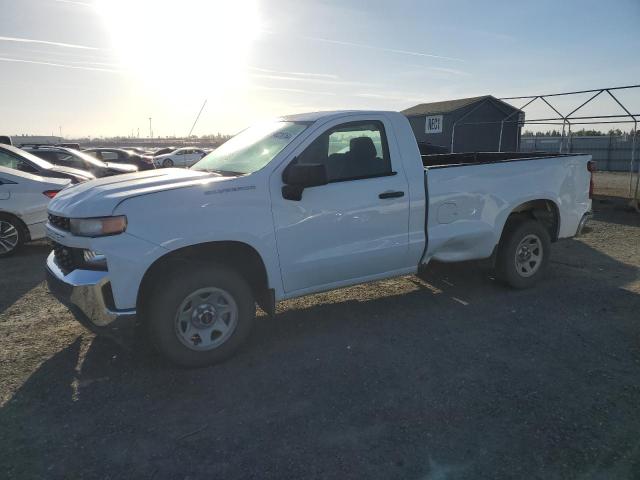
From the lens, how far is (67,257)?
3771 millimetres

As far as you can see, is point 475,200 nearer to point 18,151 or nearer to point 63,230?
point 63,230

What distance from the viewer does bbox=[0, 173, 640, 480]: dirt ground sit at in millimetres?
2750

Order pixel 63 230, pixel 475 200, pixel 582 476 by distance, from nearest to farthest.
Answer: pixel 582 476 < pixel 63 230 < pixel 475 200

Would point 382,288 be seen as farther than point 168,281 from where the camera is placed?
Yes

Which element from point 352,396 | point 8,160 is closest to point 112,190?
point 352,396

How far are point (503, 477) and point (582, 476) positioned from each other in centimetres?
42

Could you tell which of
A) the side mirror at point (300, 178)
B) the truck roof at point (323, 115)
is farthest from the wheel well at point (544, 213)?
the side mirror at point (300, 178)

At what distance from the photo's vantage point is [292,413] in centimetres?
325

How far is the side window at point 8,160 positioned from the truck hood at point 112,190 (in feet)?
18.8

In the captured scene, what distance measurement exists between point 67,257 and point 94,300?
1.83ft

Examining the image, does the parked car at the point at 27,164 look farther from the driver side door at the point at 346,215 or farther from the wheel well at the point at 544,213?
the wheel well at the point at 544,213

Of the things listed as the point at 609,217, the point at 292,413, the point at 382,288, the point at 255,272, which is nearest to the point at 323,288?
the point at 255,272

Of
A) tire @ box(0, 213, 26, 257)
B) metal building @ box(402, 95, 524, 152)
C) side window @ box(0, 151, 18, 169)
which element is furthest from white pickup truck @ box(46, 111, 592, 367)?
metal building @ box(402, 95, 524, 152)

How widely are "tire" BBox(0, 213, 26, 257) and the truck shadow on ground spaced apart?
410 centimetres
